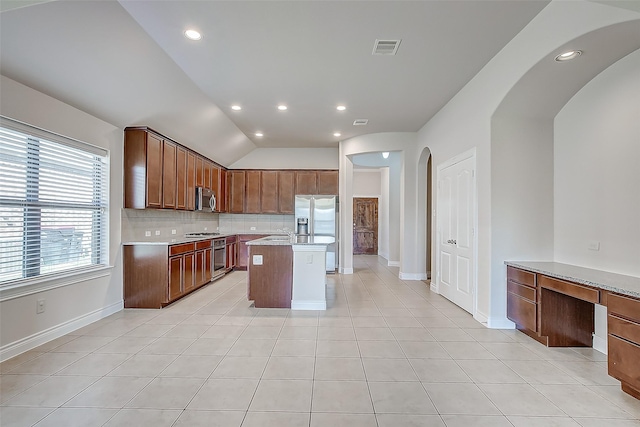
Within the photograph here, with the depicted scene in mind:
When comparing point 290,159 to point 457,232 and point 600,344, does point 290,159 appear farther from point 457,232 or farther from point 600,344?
point 600,344

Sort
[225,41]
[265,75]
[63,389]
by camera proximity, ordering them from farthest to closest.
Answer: [265,75] → [225,41] → [63,389]

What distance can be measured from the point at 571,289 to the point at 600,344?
874 mm

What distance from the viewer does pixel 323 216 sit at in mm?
7027

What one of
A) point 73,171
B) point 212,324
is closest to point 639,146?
point 212,324

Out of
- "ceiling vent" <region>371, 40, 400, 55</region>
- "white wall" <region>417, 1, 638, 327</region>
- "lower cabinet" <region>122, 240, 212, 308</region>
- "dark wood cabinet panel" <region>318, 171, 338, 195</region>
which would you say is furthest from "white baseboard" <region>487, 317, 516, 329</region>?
"dark wood cabinet panel" <region>318, 171, 338, 195</region>

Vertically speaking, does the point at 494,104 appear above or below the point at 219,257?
above

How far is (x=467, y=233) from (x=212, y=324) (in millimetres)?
3455

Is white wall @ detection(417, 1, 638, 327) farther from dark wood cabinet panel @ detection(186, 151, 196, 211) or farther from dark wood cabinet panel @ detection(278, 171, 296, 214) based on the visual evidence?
dark wood cabinet panel @ detection(186, 151, 196, 211)

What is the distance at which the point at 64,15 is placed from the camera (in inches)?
95.1

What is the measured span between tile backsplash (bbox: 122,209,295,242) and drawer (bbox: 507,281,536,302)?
4.92 meters

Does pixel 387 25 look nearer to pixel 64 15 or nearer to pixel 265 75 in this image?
pixel 265 75

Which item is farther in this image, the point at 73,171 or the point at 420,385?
the point at 73,171

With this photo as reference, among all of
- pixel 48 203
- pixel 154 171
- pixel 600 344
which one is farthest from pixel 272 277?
pixel 600 344

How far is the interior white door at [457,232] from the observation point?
403 centimetres
